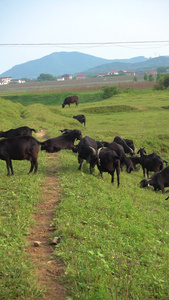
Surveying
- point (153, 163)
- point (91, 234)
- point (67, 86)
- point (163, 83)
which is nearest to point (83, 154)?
point (153, 163)

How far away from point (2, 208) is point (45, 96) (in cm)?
5930

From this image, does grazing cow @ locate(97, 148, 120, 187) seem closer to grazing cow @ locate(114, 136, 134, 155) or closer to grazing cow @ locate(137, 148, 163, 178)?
grazing cow @ locate(137, 148, 163, 178)

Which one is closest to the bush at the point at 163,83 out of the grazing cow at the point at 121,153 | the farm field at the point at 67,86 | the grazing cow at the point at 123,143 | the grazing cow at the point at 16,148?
the farm field at the point at 67,86

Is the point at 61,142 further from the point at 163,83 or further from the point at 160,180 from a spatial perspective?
the point at 163,83

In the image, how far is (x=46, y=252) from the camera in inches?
253

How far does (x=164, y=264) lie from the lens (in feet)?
22.1

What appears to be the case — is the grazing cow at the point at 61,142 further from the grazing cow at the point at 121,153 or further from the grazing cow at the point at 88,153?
the grazing cow at the point at 88,153

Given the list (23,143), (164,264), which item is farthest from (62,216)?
(23,143)

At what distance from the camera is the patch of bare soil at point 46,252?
5.29 metres

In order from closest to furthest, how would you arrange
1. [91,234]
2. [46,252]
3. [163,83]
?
1. [46,252]
2. [91,234]
3. [163,83]

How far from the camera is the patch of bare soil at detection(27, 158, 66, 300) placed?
Answer: 5.29m

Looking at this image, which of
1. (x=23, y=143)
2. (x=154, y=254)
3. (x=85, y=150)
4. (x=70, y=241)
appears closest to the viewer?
(x=70, y=241)

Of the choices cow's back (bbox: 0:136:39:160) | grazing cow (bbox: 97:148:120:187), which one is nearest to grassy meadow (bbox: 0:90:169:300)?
grazing cow (bbox: 97:148:120:187)

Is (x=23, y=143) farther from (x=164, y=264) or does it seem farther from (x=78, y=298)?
(x=78, y=298)
